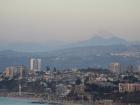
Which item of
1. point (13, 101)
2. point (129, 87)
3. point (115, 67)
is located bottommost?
point (13, 101)

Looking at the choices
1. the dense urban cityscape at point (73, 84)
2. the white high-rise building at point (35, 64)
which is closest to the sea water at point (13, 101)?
the dense urban cityscape at point (73, 84)

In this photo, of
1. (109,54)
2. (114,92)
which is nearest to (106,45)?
(109,54)

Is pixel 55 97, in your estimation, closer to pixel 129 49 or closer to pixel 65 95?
pixel 65 95

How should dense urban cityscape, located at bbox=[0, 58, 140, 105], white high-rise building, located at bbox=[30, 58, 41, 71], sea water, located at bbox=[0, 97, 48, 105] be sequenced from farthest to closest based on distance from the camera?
white high-rise building, located at bbox=[30, 58, 41, 71]
sea water, located at bbox=[0, 97, 48, 105]
dense urban cityscape, located at bbox=[0, 58, 140, 105]

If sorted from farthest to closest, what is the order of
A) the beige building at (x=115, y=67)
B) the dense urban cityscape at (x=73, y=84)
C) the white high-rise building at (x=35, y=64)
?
the white high-rise building at (x=35, y=64)
the beige building at (x=115, y=67)
the dense urban cityscape at (x=73, y=84)

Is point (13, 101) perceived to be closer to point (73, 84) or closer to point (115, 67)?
point (73, 84)

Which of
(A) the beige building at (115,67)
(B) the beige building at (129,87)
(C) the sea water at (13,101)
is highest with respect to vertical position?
(A) the beige building at (115,67)

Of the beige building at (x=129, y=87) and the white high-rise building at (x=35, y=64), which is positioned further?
the white high-rise building at (x=35, y=64)

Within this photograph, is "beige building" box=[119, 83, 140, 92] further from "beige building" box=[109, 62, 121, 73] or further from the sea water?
the sea water

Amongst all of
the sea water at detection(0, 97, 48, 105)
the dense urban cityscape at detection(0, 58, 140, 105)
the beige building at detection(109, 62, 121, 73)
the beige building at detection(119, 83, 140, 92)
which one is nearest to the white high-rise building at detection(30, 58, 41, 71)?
the dense urban cityscape at detection(0, 58, 140, 105)

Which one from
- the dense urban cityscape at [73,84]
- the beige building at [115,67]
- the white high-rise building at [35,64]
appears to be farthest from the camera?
the white high-rise building at [35,64]

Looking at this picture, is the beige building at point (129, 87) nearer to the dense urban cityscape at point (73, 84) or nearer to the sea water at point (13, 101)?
the dense urban cityscape at point (73, 84)

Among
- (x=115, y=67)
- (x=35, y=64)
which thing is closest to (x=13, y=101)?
(x=35, y=64)
